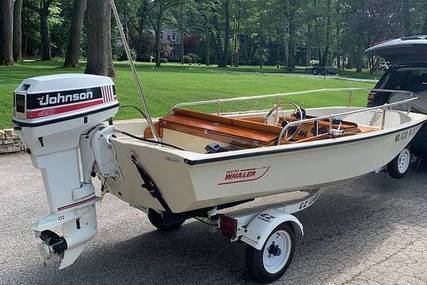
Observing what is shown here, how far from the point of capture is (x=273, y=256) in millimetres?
4039

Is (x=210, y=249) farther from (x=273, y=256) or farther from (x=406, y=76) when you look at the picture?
(x=406, y=76)

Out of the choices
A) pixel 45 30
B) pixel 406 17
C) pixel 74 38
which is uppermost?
pixel 406 17

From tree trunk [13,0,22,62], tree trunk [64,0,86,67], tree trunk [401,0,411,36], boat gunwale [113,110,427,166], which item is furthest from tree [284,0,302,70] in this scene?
boat gunwale [113,110,427,166]

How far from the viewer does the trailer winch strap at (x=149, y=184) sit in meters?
3.60

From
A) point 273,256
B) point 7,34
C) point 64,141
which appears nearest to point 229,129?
point 273,256

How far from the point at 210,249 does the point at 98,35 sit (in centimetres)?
1070

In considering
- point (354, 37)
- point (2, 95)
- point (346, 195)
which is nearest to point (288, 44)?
point (354, 37)

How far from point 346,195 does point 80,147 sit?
395 centimetres

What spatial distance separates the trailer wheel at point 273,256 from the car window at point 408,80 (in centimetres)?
465

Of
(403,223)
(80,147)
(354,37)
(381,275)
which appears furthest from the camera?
(354,37)

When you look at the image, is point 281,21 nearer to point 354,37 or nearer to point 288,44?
point 288,44

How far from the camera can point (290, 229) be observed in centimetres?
414

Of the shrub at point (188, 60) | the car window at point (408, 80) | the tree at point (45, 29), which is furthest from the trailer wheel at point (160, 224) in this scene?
the shrub at point (188, 60)

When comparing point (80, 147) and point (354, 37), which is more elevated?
point (354, 37)
